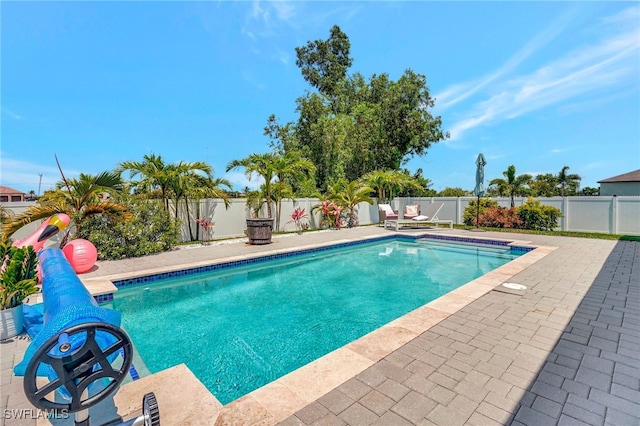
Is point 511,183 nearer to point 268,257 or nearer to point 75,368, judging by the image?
point 268,257

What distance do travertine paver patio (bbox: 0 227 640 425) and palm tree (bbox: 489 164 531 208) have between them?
45.7ft

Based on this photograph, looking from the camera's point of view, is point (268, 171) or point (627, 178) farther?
point (627, 178)

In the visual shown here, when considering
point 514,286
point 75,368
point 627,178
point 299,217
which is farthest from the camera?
point 627,178

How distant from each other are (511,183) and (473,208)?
7.02m

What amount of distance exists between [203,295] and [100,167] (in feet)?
16.3

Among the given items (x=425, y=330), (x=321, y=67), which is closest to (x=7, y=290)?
(x=425, y=330)

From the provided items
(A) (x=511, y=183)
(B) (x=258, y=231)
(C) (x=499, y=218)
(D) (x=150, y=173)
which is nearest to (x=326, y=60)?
(A) (x=511, y=183)

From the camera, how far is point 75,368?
1.29 metres

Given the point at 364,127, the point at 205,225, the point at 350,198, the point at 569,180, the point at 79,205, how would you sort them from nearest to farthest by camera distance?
the point at 79,205 → the point at 205,225 → the point at 350,198 → the point at 364,127 → the point at 569,180

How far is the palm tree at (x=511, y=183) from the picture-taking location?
66.9 feet

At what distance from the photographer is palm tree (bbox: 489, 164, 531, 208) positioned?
2039 cm

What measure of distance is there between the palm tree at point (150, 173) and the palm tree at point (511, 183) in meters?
16.3

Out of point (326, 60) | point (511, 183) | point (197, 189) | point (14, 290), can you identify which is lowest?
point (14, 290)

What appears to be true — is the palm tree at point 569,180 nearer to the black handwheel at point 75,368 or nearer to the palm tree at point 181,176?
the palm tree at point 181,176
